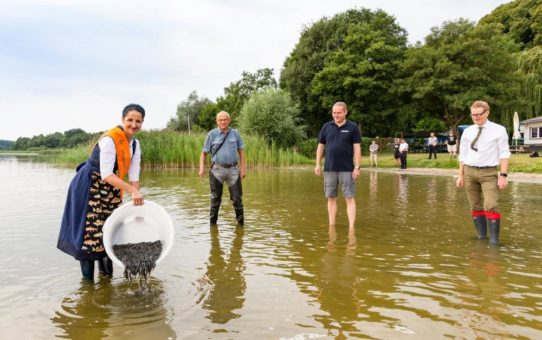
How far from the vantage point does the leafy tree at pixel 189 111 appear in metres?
90.0

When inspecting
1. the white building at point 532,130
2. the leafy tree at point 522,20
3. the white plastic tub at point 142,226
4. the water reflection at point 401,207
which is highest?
the leafy tree at point 522,20

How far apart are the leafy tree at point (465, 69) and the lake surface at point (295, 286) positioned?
28.8 metres

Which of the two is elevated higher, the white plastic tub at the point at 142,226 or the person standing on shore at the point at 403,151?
the person standing on shore at the point at 403,151

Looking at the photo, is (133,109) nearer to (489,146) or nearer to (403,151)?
(489,146)

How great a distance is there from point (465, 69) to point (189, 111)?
65059mm

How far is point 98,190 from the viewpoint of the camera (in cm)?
414

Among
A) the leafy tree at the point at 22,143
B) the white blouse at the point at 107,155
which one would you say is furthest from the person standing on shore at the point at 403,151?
the leafy tree at the point at 22,143

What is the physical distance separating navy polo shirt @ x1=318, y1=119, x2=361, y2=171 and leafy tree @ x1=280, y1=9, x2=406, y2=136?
34485 mm

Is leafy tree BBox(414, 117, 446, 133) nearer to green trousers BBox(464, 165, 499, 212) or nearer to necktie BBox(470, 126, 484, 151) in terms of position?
green trousers BBox(464, 165, 499, 212)

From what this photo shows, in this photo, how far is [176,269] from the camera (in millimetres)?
4898

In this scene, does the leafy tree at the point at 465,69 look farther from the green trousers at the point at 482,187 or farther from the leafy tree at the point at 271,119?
the green trousers at the point at 482,187

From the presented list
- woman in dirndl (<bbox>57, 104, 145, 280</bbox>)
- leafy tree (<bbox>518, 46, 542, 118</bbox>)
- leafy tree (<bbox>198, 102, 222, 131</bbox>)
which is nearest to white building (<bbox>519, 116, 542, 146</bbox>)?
leafy tree (<bbox>518, 46, 542, 118</bbox>)

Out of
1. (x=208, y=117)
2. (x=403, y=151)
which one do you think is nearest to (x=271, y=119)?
(x=403, y=151)

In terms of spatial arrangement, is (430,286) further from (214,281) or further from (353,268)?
(214,281)
